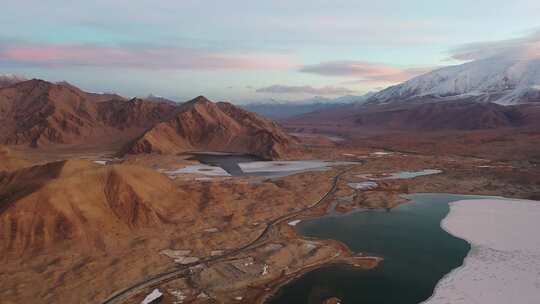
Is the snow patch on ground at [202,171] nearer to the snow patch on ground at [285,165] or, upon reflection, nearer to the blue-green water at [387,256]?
the snow patch on ground at [285,165]

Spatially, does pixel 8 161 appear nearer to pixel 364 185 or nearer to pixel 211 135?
pixel 364 185

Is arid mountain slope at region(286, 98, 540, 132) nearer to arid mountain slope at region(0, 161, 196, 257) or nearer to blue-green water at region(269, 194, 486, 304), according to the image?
blue-green water at region(269, 194, 486, 304)

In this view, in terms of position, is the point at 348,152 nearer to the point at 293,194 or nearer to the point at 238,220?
the point at 293,194

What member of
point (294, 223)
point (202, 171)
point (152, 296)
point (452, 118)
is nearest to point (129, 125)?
point (202, 171)

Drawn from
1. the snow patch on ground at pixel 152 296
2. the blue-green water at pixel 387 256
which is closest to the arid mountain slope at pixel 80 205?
the snow patch on ground at pixel 152 296

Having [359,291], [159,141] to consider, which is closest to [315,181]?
[359,291]

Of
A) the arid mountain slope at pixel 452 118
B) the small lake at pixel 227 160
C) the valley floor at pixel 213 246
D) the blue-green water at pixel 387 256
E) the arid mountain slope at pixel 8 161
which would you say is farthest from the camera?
the arid mountain slope at pixel 452 118

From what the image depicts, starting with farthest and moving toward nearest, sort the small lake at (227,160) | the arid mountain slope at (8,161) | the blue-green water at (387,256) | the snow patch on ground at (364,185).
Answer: the small lake at (227,160) < the snow patch on ground at (364,185) < the arid mountain slope at (8,161) < the blue-green water at (387,256)

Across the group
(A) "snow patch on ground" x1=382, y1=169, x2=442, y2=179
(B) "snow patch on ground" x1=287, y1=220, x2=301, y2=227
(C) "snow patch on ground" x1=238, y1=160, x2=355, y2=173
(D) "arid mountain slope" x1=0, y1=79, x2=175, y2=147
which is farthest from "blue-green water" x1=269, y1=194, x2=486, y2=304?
(D) "arid mountain slope" x1=0, y1=79, x2=175, y2=147
